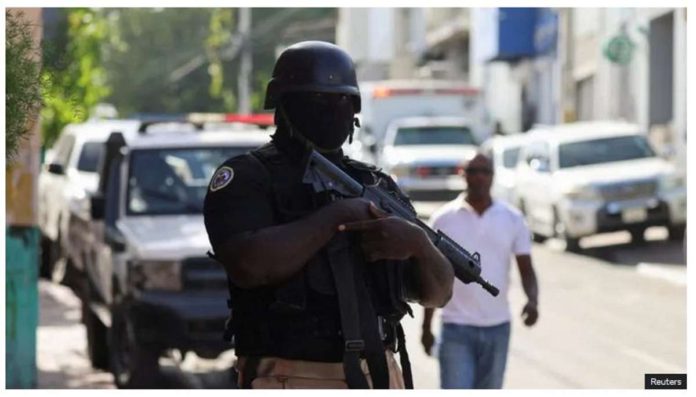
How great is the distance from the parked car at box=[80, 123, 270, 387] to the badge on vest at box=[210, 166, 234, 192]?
269 inches

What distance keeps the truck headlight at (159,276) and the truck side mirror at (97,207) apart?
80 centimetres

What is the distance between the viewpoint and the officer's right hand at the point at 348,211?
171 inches

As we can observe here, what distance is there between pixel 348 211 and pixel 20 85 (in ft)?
6.89

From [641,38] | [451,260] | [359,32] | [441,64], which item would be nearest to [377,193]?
[451,260]

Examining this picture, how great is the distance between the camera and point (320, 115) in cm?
448

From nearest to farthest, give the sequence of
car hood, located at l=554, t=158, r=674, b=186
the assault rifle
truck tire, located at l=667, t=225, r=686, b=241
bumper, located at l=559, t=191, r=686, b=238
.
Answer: the assault rifle → bumper, located at l=559, t=191, r=686, b=238 → car hood, located at l=554, t=158, r=674, b=186 → truck tire, located at l=667, t=225, r=686, b=241

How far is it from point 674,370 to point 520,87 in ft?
120

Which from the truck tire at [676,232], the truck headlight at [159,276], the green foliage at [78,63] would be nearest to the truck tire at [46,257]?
the green foliage at [78,63]

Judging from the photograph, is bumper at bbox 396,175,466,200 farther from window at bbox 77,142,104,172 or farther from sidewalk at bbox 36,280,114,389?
window at bbox 77,142,104,172

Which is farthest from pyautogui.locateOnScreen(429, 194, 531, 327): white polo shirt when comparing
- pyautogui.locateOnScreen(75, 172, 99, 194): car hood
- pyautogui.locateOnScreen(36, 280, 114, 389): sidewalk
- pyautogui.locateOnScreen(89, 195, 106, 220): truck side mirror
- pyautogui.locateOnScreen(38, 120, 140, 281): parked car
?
pyautogui.locateOnScreen(75, 172, 99, 194): car hood

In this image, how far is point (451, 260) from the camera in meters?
4.73

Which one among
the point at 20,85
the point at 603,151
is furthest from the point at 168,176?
the point at 603,151

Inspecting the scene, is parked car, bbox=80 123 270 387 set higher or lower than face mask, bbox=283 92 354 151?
lower

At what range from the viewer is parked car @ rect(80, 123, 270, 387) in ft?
37.4
